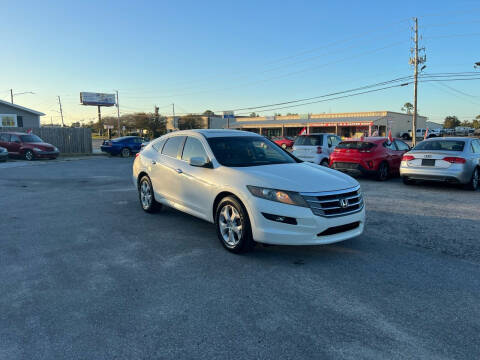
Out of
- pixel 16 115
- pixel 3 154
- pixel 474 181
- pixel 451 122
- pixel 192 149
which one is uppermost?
pixel 451 122

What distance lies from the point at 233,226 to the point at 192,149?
5.91ft

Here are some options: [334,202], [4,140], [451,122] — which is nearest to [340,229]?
[334,202]

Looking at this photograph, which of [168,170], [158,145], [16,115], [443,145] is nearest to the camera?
[168,170]

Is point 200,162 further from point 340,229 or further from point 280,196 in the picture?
point 340,229

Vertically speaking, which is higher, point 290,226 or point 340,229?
point 290,226

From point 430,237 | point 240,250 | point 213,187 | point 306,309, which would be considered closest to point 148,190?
point 213,187

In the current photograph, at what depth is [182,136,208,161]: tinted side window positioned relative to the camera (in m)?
5.84

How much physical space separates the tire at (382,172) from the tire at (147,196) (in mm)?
7662

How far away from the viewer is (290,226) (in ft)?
14.4

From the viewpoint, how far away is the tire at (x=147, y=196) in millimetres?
7113

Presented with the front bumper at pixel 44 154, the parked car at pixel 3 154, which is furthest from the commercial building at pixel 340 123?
the parked car at pixel 3 154

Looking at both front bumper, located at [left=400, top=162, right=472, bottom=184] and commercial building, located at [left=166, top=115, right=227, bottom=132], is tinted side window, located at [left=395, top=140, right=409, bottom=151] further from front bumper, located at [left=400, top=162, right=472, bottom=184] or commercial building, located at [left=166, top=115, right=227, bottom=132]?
commercial building, located at [left=166, top=115, right=227, bottom=132]

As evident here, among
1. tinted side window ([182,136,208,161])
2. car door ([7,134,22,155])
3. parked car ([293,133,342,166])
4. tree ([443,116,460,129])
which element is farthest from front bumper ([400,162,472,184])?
tree ([443,116,460,129])

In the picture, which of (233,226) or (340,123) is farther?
(340,123)
